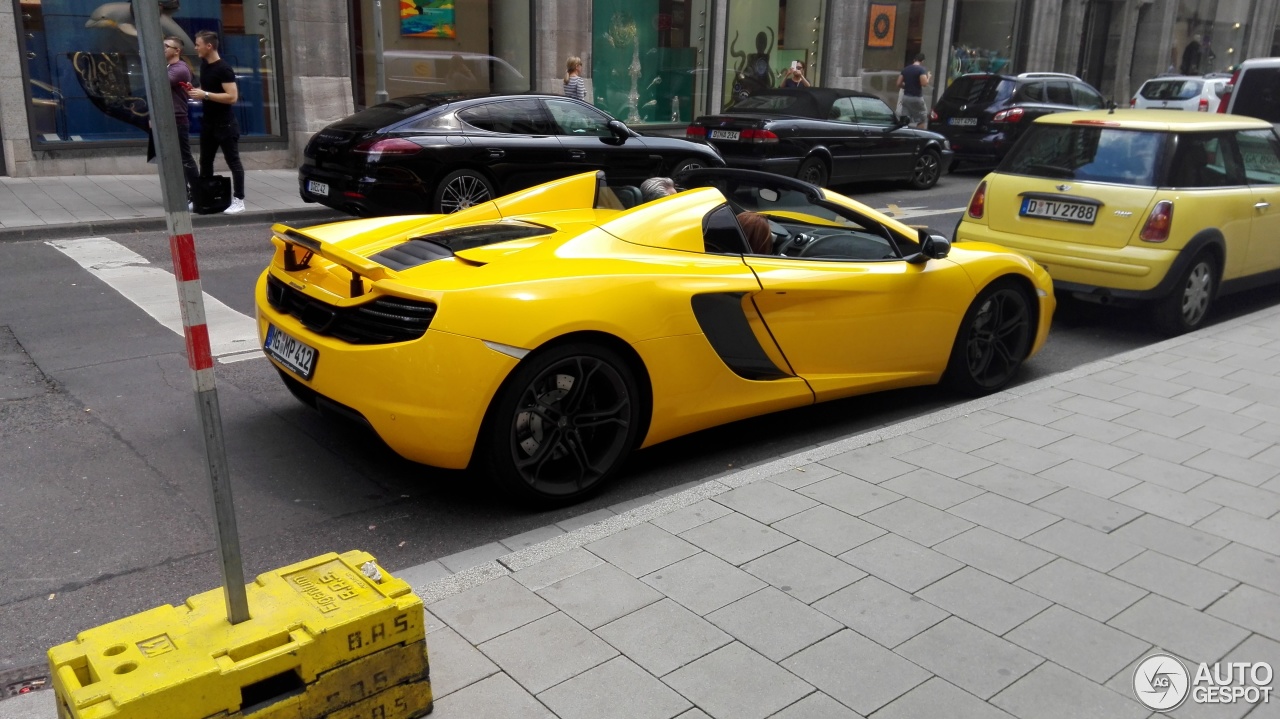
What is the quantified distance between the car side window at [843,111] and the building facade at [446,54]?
447 cm

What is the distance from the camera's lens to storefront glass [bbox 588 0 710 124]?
1908 cm

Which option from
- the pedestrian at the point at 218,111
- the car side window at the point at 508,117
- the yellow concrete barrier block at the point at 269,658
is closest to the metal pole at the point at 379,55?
the pedestrian at the point at 218,111

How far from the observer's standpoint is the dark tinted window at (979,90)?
18.1 m

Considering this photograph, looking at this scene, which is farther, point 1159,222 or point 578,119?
point 578,119

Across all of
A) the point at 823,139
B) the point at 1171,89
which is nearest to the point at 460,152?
the point at 823,139

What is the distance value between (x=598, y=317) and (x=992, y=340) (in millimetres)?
2892

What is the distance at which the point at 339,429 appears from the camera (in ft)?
17.4

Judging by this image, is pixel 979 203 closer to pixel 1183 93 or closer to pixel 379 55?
pixel 379 55

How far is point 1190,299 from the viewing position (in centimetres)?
775

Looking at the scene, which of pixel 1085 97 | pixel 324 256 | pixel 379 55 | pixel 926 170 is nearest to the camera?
pixel 324 256

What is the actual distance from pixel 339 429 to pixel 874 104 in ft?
40.0

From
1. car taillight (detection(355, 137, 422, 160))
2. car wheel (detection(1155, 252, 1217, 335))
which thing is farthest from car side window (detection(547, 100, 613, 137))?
car wheel (detection(1155, 252, 1217, 335))

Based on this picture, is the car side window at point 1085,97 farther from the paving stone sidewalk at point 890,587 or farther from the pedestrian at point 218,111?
the paving stone sidewalk at point 890,587

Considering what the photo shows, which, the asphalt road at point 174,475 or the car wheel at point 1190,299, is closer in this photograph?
the asphalt road at point 174,475
